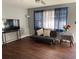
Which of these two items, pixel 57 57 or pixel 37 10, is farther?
pixel 37 10

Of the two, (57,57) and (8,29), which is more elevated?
(8,29)

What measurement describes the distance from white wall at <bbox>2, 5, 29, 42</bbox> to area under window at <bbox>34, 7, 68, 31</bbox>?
937 mm

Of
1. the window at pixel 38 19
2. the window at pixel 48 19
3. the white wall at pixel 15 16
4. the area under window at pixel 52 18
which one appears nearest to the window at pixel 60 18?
the area under window at pixel 52 18

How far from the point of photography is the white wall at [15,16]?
572cm

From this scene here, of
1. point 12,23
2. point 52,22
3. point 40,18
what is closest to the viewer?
point 12,23

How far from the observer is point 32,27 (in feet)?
25.0

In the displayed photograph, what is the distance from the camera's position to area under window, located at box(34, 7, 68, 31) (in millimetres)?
5895

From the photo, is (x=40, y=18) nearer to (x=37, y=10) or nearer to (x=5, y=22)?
(x=37, y=10)

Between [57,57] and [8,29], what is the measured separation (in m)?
3.60

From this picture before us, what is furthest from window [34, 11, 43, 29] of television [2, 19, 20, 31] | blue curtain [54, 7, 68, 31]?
television [2, 19, 20, 31]

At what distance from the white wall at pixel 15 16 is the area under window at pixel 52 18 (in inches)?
36.9

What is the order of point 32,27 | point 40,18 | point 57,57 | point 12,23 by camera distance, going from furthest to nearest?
point 32,27 < point 40,18 < point 12,23 < point 57,57

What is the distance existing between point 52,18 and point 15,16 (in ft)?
8.93

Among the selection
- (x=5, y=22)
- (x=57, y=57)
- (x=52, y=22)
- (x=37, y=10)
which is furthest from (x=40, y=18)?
Answer: (x=57, y=57)
